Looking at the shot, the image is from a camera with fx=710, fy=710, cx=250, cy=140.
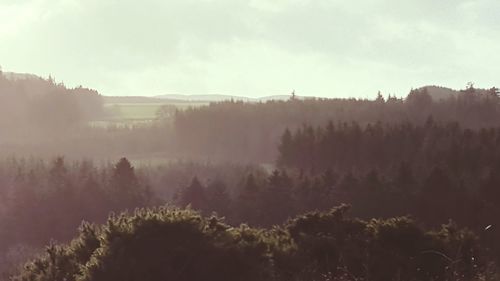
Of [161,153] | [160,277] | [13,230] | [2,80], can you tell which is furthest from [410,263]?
[2,80]

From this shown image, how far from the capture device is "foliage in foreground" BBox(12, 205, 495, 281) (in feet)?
50.3

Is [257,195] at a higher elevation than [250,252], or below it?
below

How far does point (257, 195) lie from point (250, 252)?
218ft

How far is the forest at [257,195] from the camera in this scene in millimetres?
16234

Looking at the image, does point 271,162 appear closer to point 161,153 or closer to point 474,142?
point 161,153

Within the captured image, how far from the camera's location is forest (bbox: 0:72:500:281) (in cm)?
1623

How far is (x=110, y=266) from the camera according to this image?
15109mm

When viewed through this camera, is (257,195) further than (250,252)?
Yes

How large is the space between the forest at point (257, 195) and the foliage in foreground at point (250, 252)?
5 centimetres

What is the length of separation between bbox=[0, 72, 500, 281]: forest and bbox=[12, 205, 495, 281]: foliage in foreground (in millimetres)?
50

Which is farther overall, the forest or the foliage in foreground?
the forest

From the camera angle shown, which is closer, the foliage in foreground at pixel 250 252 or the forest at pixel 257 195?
the foliage in foreground at pixel 250 252

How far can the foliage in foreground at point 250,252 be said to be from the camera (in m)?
15.3

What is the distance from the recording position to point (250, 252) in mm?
17094
